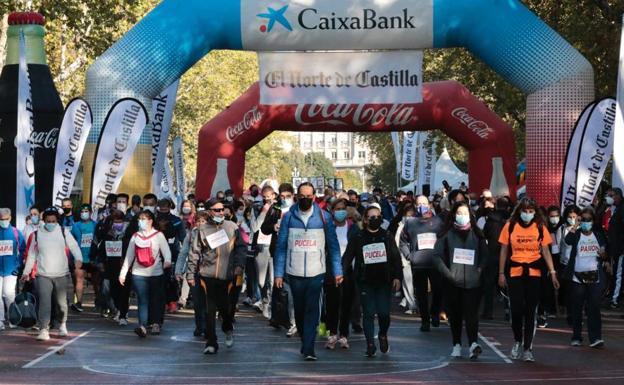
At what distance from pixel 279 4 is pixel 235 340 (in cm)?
885

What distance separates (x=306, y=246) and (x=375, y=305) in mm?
982

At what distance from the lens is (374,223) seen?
1538 centimetres

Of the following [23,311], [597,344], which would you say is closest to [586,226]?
[597,344]

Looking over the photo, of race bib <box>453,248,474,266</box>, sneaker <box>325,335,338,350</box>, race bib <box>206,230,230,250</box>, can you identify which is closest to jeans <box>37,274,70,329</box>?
race bib <box>206,230,230,250</box>

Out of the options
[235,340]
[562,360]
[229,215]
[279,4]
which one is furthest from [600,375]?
[279,4]

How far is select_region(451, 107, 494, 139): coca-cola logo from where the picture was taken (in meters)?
29.7

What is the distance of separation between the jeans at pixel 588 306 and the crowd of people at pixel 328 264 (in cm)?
A: 2

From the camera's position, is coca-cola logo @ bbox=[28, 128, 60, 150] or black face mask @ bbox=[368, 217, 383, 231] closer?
black face mask @ bbox=[368, 217, 383, 231]

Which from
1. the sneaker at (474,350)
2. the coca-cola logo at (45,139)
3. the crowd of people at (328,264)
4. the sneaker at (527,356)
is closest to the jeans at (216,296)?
the crowd of people at (328,264)

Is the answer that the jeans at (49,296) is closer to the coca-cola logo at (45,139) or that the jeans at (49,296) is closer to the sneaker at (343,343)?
the sneaker at (343,343)

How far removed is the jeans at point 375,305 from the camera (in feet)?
49.9

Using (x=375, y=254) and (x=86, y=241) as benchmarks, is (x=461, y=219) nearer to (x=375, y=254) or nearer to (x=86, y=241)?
(x=375, y=254)

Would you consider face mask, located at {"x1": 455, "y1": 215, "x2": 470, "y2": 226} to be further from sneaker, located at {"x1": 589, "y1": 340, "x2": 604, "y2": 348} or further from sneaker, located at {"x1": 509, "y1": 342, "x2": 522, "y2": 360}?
sneaker, located at {"x1": 589, "y1": 340, "x2": 604, "y2": 348}

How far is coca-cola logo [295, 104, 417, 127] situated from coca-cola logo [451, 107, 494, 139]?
1.14 meters
